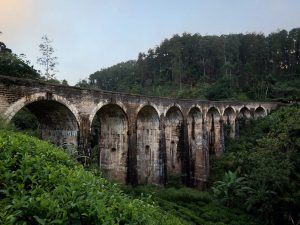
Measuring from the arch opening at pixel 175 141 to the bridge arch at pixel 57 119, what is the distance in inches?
371

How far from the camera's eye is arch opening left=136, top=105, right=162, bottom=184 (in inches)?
679

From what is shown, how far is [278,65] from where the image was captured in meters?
49.5

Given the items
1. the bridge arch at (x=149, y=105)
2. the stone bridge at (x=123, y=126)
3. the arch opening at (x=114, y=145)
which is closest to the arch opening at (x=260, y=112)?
the stone bridge at (x=123, y=126)

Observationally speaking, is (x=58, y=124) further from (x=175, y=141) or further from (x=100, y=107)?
(x=175, y=141)

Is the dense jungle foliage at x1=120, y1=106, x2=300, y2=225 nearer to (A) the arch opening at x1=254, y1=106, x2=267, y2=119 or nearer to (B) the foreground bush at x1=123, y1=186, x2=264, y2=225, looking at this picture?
(B) the foreground bush at x1=123, y1=186, x2=264, y2=225

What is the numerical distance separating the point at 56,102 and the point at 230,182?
41.2 feet

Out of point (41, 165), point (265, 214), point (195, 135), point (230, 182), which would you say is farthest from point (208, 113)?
point (41, 165)

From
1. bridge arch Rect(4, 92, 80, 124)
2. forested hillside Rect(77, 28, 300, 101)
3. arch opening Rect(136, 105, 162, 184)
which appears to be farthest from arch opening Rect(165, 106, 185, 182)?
forested hillside Rect(77, 28, 300, 101)

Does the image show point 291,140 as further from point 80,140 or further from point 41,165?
point 41,165

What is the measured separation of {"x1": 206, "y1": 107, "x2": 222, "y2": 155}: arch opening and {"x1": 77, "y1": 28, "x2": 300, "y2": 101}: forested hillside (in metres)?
14.6

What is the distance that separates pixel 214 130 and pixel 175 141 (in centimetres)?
669

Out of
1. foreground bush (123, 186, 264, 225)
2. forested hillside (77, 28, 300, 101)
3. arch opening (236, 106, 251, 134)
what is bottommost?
→ foreground bush (123, 186, 264, 225)

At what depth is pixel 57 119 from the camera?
11758mm

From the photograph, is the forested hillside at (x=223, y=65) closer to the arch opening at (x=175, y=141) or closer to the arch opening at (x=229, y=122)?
the arch opening at (x=229, y=122)
